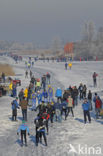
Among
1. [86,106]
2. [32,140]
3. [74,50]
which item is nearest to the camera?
[32,140]

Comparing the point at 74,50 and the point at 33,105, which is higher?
the point at 74,50

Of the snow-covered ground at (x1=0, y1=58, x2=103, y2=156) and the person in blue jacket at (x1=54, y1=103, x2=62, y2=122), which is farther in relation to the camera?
the person in blue jacket at (x1=54, y1=103, x2=62, y2=122)

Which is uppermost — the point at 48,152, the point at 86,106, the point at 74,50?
the point at 74,50

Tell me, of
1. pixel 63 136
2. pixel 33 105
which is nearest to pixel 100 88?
pixel 33 105

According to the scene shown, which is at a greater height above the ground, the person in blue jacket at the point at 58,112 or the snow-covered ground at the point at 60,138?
the person in blue jacket at the point at 58,112

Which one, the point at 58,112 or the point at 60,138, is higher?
the point at 58,112

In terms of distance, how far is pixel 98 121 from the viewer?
1700 centimetres

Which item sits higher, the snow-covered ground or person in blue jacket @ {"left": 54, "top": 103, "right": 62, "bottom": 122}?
person in blue jacket @ {"left": 54, "top": 103, "right": 62, "bottom": 122}

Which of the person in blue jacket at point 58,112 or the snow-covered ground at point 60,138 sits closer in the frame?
the snow-covered ground at point 60,138

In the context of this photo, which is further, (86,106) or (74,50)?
(74,50)

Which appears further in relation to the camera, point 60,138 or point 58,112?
point 58,112

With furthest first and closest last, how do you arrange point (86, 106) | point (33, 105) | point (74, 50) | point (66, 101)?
point (74, 50)
point (33, 105)
point (66, 101)
point (86, 106)

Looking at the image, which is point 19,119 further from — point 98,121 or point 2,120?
point 98,121

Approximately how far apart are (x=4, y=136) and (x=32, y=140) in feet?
5.61
